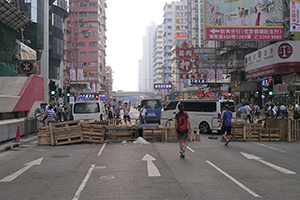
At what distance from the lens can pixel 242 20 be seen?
938 inches

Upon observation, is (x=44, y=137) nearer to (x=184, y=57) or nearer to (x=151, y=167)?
(x=151, y=167)

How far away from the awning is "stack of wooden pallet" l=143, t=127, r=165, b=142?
1437cm

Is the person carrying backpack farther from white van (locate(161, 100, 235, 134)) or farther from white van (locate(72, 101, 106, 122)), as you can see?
white van (locate(72, 101, 106, 122))

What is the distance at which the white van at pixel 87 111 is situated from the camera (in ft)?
60.9

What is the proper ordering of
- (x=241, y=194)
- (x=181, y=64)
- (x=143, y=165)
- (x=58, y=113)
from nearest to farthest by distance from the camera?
(x=241, y=194)
(x=143, y=165)
(x=58, y=113)
(x=181, y=64)

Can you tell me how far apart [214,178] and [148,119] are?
17.1 m

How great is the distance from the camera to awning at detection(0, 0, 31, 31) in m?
22.1

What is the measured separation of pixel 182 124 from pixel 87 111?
960 cm

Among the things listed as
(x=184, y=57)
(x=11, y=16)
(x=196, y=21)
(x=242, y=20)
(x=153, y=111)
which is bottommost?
(x=153, y=111)

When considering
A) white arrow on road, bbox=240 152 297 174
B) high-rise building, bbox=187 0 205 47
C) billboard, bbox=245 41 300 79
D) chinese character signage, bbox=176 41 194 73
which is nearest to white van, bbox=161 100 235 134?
white arrow on road, bbox=240 152 297 174

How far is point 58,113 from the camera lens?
1121 inches

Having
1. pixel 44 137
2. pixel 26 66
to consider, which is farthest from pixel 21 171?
pixel 26 66

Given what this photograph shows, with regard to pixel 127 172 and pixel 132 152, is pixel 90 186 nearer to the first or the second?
pixel 127 172

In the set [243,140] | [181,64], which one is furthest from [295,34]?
[243,140]
